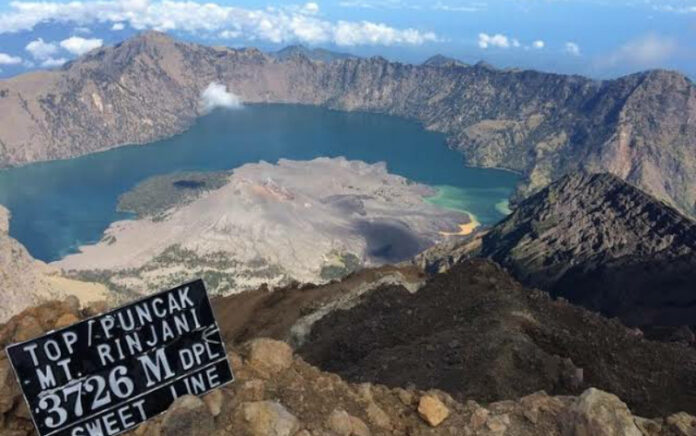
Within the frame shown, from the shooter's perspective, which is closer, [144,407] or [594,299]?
[144,407]

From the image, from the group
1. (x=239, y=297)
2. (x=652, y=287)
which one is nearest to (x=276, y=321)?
(x=239, y=297)

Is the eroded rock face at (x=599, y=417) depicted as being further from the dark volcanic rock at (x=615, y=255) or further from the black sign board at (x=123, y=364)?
the dark volcanic rock at (x=615, y=255)

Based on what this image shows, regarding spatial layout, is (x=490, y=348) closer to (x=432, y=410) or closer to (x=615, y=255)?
(x=432, y=410)

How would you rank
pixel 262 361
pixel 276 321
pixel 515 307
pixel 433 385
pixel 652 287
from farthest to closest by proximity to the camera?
pixel 652 287 → pixel 276 321 → pixel 515 307 → pixel 433 385 → pixel 262 361

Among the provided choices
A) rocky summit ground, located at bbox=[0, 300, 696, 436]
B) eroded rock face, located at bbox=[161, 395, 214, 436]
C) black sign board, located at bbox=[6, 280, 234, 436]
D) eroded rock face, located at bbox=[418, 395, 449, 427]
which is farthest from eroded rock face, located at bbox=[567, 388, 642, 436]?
eroded rock face, located at bbox=[161, 395, 214, 436]

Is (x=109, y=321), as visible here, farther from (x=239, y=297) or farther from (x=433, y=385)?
(x=239, y=297)

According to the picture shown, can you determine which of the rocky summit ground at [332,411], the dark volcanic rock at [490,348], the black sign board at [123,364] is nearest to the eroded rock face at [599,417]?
the rocky summit ground at [332,411]
